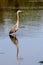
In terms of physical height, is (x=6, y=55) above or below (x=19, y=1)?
above

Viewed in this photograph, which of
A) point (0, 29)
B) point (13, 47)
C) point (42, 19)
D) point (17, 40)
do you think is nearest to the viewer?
point (13, 47)

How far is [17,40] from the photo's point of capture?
11.7m

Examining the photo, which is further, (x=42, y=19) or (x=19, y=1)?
(x=19, y=1)

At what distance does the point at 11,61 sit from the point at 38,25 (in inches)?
239

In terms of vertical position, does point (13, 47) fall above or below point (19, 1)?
above

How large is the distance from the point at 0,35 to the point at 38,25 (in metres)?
2.53

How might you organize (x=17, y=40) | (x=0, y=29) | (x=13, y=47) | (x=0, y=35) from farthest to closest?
(x=0, y=29) < (x=0, y=35) < (x=17, y=40) < (x=13, y=47)

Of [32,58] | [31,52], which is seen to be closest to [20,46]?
[31,52]

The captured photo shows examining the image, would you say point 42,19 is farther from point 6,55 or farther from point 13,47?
point 6,55

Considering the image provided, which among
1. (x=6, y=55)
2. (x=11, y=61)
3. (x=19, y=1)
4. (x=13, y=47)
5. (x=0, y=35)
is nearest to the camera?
(x=11, y=61)

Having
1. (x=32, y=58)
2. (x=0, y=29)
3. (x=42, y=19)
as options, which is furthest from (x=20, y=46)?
(x=42, y=19)

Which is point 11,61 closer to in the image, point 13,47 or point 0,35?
point 13,47

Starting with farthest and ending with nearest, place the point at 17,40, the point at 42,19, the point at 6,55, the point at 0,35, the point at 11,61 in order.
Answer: the point at 42,19
the point at 0,35
the point at 17,40
the point at 6,55
the point at 11,61

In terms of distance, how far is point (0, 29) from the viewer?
14.1m
